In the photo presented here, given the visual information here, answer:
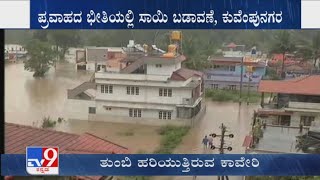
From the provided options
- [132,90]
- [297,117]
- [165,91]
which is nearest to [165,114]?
[165,91]

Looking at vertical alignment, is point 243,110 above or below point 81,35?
below

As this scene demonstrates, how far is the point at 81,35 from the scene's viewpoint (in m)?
2.54

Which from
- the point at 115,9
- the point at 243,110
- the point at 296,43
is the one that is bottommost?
the point at 243,110

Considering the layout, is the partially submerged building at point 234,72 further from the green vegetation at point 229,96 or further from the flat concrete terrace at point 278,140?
the flat concrete terrace at point 278,140

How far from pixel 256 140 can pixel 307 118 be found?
34 cm

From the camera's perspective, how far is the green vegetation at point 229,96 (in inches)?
104

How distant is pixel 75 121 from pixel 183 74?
738mm

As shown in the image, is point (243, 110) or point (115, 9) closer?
point (115, 9)

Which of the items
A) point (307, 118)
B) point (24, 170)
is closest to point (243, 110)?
point (307, 118)

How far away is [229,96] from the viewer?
2.66 m

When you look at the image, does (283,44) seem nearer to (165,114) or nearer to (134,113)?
(165,114)

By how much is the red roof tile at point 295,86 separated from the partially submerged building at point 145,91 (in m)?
0.41

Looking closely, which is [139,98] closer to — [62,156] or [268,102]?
[62,156]

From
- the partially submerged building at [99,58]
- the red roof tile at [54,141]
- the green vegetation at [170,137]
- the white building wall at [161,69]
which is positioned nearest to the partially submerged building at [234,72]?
the white building wall at [161,69]
